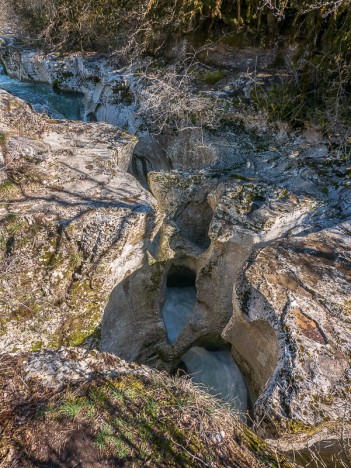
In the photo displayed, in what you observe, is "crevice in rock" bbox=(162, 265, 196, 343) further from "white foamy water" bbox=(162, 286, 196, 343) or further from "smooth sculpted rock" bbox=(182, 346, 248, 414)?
"smooth sculpted rock" bbox=(182, 346, 248, 414)

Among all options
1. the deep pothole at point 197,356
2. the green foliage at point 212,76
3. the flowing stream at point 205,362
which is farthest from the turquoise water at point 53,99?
the flowing stream at point 205,362

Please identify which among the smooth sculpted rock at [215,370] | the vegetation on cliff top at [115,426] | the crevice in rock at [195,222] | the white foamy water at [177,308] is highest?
the vegetation on cliff top at [115,426]

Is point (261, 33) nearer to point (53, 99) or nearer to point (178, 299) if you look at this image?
point (178, 299)

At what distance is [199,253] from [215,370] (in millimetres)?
2346

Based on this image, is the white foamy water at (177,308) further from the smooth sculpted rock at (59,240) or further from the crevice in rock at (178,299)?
the smooth sculpted rock at (59,240)

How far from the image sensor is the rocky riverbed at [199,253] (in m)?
3.13

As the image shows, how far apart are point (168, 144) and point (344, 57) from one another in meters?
3.63

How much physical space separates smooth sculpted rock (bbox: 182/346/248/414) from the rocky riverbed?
0.23 m

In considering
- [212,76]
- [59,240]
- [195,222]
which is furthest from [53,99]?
[59,240]

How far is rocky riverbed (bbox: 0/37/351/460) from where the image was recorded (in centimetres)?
313

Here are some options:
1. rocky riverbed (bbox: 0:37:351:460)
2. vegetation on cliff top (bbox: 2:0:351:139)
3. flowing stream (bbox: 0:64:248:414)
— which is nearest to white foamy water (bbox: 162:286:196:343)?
flowing stream (bbox: 0:64:248:414)

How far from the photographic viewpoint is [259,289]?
140 inches

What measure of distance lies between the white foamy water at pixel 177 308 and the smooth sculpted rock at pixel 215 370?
0.59 m

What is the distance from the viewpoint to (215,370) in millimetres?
6238
